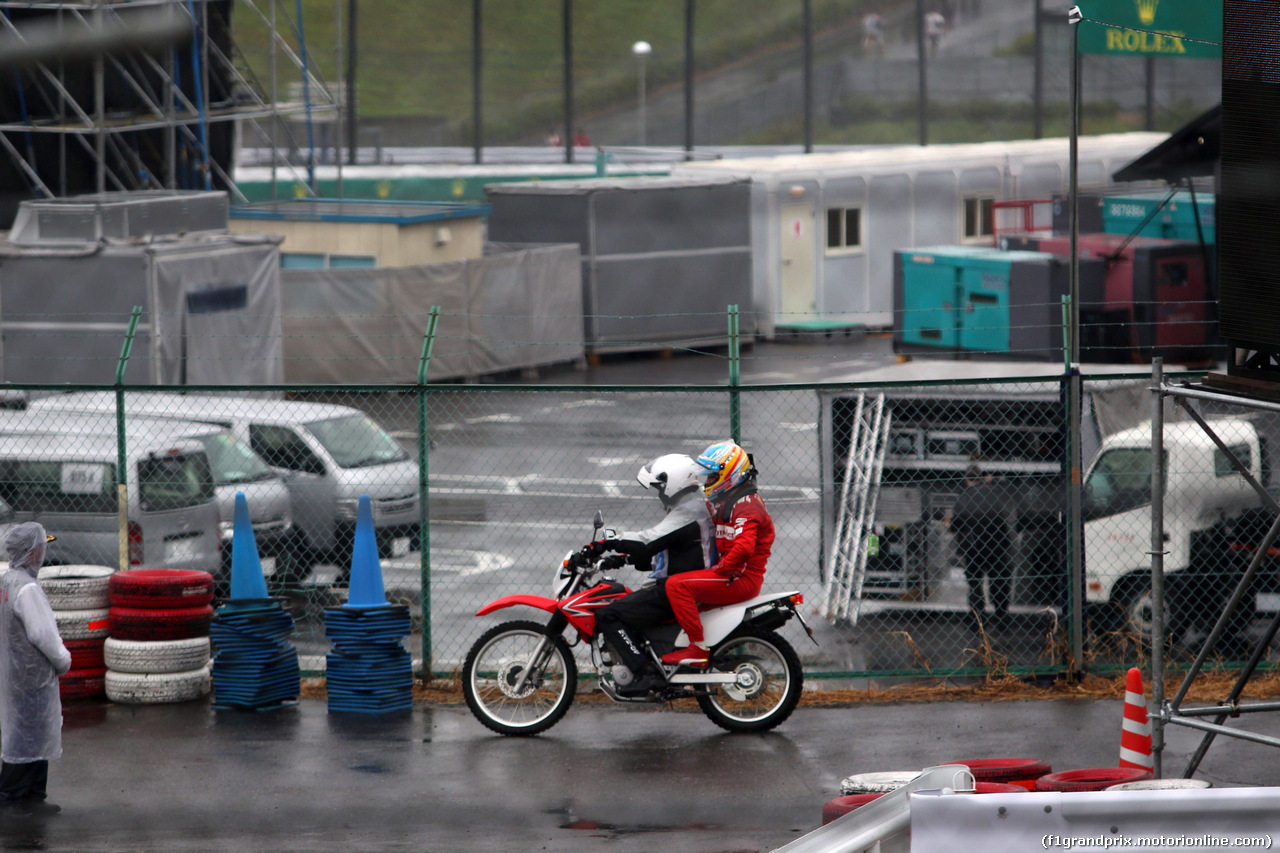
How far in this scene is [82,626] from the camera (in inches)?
417

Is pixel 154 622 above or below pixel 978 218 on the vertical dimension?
below

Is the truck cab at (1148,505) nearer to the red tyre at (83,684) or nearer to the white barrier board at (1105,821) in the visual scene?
the white barrier board at (1105,821)

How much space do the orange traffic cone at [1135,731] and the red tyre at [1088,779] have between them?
94 cm

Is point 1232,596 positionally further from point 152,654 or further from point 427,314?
point 427,314

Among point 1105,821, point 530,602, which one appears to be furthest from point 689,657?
point 1105,821

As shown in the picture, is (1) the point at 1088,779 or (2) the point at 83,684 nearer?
(1) the point at 1088,779

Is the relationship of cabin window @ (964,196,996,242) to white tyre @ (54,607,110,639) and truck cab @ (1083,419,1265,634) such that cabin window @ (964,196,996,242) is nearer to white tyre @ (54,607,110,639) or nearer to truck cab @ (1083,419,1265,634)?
truck cab @ (1083,419,1265,634)

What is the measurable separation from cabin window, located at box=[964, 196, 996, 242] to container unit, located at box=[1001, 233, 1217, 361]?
737cm

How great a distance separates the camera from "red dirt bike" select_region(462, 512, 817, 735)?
9562 millimetres

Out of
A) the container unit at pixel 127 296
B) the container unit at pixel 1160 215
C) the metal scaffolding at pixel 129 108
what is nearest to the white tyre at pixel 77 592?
the container unit at pixel 127 296

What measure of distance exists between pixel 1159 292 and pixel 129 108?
18.4 metres

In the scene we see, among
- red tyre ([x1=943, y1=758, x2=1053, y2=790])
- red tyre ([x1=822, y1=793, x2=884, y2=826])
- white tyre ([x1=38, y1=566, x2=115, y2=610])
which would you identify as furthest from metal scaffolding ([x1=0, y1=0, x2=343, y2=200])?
red tyre ([x1=822, y1=793, x2=884, y2=826])

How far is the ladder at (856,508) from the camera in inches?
471

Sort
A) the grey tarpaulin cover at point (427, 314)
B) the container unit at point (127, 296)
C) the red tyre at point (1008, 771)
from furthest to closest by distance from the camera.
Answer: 1. the grey tarpaulin cover at point (427, 314)
2. the container unit at point (127, 296)
3. the red tyre at point (1008, 771)
